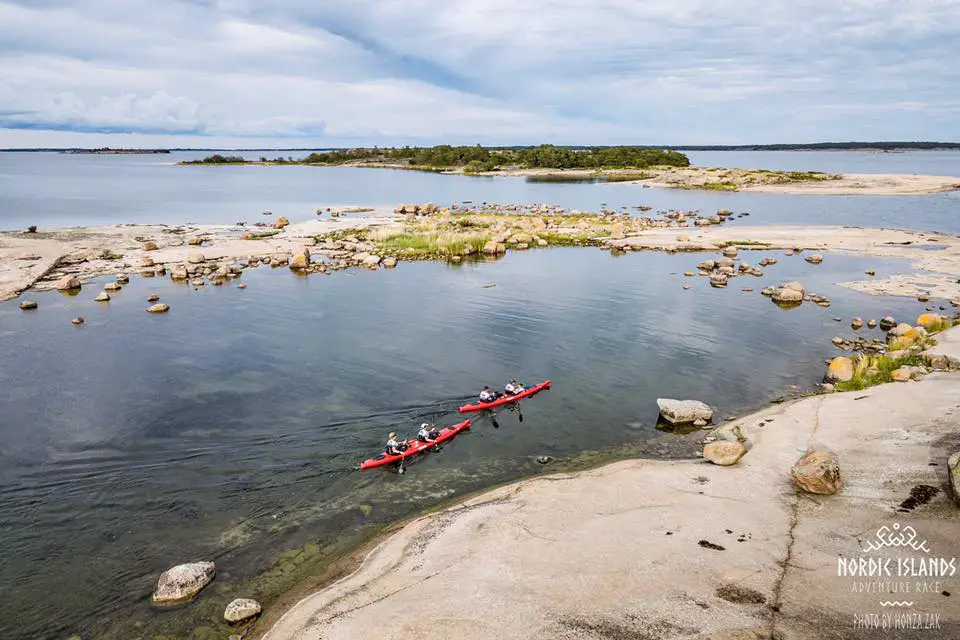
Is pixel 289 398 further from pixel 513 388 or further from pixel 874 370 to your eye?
pixel 874 370

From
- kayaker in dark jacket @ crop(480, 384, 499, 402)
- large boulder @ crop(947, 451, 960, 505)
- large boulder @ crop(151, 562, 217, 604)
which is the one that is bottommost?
large boulder @ crop(151, 562, 217, 604)

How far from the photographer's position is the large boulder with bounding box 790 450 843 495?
1917cm

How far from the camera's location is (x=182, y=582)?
17.2 meters

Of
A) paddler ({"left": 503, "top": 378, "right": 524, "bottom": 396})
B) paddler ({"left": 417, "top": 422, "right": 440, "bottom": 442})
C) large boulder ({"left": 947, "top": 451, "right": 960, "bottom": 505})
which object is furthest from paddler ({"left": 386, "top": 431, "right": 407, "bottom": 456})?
large boulder ({"left": 947, "top": 451, "right": 960, "bottom": 505})

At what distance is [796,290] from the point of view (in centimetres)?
4959

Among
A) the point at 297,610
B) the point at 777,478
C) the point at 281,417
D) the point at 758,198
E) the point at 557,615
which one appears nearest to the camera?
the point at 557,615

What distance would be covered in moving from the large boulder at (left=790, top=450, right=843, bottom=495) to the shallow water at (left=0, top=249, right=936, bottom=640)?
232 inches

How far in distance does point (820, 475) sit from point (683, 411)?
860 cm

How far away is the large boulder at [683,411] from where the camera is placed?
2752 cm

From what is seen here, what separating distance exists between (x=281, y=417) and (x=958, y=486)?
88.0ft

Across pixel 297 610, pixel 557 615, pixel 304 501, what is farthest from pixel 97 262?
pixel 557 615

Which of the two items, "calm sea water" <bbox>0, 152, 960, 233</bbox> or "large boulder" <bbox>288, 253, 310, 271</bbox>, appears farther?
"calm sea water" <bbox>0, 152, 960, 233</bbox>

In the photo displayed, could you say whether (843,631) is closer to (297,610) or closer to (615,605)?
(615,605)

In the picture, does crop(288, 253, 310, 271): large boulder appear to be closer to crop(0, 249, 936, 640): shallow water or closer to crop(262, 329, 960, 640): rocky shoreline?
crop(0, 249, 936, 640): shallow water
